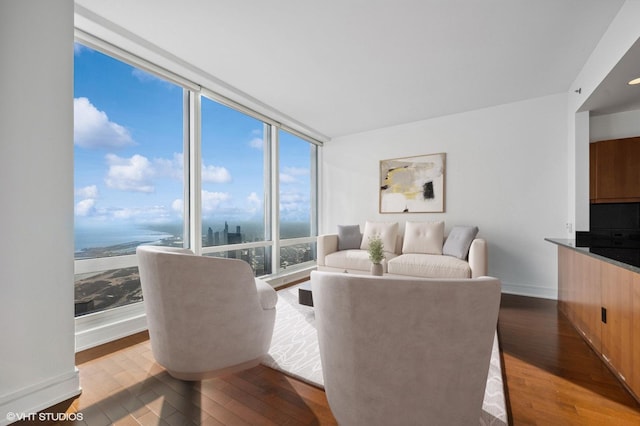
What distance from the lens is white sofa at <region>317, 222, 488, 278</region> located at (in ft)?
10.1

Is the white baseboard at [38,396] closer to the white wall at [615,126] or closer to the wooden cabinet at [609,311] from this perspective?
the wooden cabinet at [609,311]

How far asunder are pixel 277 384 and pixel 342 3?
2.66 metres

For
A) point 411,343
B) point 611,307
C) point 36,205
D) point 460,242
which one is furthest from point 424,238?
point 36,205

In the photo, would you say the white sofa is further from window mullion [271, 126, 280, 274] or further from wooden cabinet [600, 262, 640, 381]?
wooden cabinet [600, 262, 640, 381]

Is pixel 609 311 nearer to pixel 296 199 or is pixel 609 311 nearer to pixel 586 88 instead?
pixel 586 88

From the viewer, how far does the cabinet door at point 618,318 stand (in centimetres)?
157

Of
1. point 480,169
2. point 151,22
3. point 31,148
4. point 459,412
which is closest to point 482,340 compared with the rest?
point 459,412

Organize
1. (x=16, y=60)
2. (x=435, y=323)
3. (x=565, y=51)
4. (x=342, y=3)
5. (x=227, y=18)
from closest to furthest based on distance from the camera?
(x=435, y=323) < (x=16, y=60) < (x=342, y=3) < (x=227, y=18) < (x=565, y=51)

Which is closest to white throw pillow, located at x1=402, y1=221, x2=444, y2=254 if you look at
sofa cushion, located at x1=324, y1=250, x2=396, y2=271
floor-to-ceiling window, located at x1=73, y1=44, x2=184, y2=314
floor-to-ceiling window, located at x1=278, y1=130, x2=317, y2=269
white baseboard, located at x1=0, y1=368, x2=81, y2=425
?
sofa cushion, located at x1=324, y1=250, x2=396, y2=271

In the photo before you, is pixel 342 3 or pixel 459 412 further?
pixel 342 3

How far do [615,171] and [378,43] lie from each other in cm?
301

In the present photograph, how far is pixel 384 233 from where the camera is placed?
4188 millimetres

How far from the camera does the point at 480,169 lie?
388 cm

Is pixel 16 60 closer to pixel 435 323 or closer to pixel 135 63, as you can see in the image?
pixel 135 63
